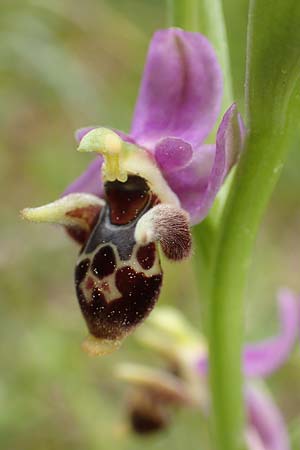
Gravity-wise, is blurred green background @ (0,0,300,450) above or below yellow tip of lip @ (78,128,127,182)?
below

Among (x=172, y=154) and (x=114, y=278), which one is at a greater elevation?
(x=172, y=154)

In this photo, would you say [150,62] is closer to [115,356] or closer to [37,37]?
[37,37]

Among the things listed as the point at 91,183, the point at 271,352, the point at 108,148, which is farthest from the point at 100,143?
the point at 271,352

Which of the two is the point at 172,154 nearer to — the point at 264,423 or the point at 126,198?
the point at 126,198

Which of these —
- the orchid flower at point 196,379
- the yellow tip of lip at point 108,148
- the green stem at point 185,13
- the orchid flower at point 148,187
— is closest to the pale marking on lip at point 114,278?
the orchid flower at point 148,187

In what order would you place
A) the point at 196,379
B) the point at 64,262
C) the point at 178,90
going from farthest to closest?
the point at 64,262
the point at 196,379
the point at 178,90

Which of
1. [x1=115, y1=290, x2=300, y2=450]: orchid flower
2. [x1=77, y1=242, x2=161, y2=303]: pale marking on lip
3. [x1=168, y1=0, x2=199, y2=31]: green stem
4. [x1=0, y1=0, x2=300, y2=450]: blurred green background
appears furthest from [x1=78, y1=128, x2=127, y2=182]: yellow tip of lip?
[x1=0, y1=0, x2=300, y2=450]: blurred green background

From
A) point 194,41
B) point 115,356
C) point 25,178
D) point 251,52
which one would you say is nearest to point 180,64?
point 194,41

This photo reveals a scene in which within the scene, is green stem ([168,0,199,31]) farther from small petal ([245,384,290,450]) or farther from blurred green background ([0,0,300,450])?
blurred green background ([0,0,300,450])
